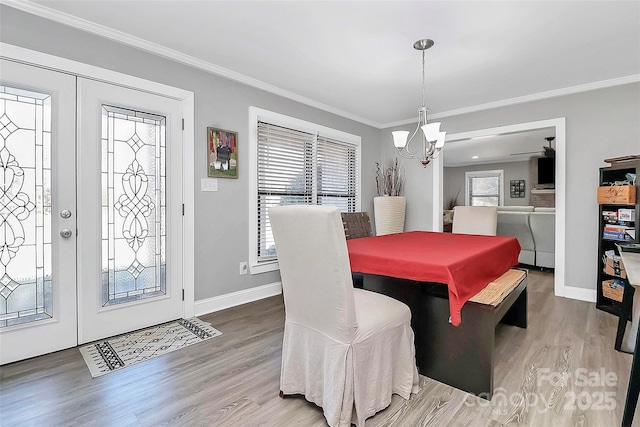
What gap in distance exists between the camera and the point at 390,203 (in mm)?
4477

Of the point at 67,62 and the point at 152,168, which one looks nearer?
the point at 67,62

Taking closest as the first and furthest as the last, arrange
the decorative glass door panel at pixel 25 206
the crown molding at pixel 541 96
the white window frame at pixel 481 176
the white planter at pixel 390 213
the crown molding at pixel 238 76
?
the decorative glass door panel at pixel 25 206 < the crown molding at pixel 238 76 < the crown molding at pixel 541 96 < the white planter at pixel 390 213 < the white window frame at pixel 481 176

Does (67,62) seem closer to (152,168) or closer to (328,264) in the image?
(152,168)

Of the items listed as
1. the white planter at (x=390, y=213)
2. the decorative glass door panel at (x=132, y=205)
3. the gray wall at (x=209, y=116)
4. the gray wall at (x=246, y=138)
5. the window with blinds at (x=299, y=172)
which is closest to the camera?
the gray wall at (x=209, y=116)

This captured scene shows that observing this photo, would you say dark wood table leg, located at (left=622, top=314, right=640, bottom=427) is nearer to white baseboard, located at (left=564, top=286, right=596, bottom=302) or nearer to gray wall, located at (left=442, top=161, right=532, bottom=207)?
white baseboard, located at (left=564, top=286, right=596, bottom=302)

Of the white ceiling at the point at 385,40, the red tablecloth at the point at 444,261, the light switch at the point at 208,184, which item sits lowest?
the red tablecloth at the point at 444,261

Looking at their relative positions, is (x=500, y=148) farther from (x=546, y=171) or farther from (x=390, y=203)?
(x=390, y=203)

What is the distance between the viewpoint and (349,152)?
185 inches

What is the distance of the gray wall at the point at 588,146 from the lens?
10.5 feet

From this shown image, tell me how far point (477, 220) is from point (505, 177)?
7349mm

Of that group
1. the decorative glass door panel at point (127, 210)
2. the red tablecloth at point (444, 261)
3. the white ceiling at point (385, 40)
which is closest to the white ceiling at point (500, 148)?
the white ceiling at point (385, 40)

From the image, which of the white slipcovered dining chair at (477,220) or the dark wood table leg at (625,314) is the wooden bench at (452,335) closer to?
the dark wood table leg at (625,314)

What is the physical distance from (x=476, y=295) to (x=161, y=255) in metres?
2.49

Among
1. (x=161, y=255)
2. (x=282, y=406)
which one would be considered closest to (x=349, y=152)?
(x=161, y=255)
